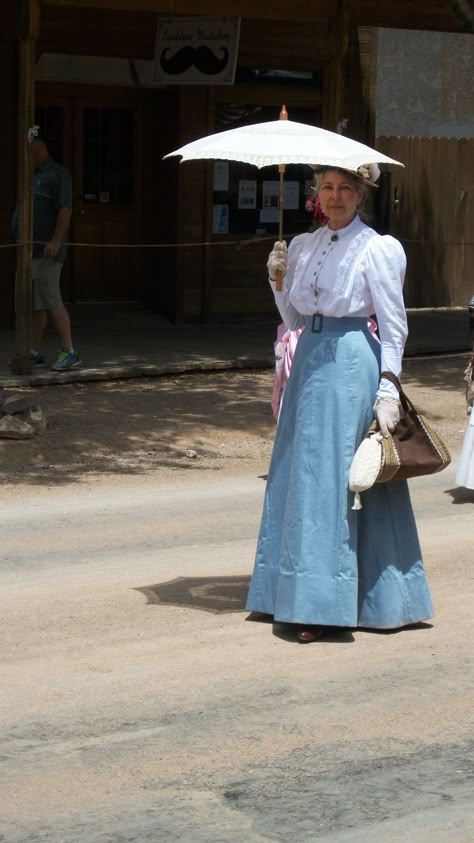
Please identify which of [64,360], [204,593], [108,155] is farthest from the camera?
[108,155]

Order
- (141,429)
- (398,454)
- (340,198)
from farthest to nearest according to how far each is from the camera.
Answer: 1. (141,429)
2. (340,198)
3. (398,454)

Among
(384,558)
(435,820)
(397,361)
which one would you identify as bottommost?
(435,820)

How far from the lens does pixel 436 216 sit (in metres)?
20.3

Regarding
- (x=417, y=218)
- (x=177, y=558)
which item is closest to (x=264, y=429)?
(x=177, y=558)

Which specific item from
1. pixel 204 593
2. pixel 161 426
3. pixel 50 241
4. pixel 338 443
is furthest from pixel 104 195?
pixel 338 443

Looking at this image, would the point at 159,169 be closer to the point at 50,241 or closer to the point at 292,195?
the point at 292,195

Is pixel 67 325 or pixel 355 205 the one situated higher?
pixel 355 205

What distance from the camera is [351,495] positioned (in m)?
6.17

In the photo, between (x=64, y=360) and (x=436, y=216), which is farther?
(x=436, y=216)

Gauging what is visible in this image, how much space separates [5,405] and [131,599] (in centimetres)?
424

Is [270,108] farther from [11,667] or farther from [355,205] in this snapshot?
[11,667]

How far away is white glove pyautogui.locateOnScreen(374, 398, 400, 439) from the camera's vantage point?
240 inches

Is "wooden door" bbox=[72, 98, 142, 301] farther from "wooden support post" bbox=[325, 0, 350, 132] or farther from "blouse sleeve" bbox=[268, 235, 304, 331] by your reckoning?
"blouse sleeve" bbox=[268, 235, 304, 331]

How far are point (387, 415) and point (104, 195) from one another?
37.0 ft
